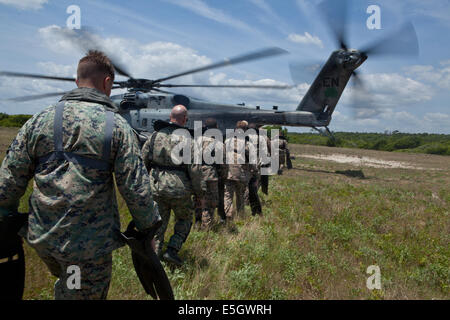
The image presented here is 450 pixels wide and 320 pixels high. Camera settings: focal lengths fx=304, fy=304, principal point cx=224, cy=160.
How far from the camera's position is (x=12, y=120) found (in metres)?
40.5

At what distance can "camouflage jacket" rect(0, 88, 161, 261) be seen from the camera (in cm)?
207

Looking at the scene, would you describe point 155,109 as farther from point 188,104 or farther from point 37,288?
point 37,288

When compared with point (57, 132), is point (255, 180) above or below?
below

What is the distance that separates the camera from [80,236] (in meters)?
2.10

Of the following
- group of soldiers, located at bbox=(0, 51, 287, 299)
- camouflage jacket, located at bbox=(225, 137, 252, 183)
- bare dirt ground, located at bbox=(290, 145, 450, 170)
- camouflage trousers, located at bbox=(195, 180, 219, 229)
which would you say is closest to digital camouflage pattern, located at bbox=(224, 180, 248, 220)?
camouflage jacket, located at bbox=(225, 137, 252, 183)

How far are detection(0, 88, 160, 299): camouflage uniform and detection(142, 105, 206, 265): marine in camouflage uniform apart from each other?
5.95 feet

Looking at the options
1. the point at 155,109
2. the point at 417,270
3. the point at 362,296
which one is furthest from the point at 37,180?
the point at 155,109

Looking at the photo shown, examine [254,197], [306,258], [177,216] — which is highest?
[177,216]

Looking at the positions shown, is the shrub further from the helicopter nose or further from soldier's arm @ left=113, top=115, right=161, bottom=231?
soldier's arm @ left=113, top=115, right=161, bottom=231

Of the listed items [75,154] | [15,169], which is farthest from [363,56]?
[15,169]

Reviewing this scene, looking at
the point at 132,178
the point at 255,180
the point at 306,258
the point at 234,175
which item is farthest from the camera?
the point at 255,180

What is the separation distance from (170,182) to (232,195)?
2663 millimetres

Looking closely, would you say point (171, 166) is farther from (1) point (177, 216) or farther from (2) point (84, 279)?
(2) point (84, 279)
